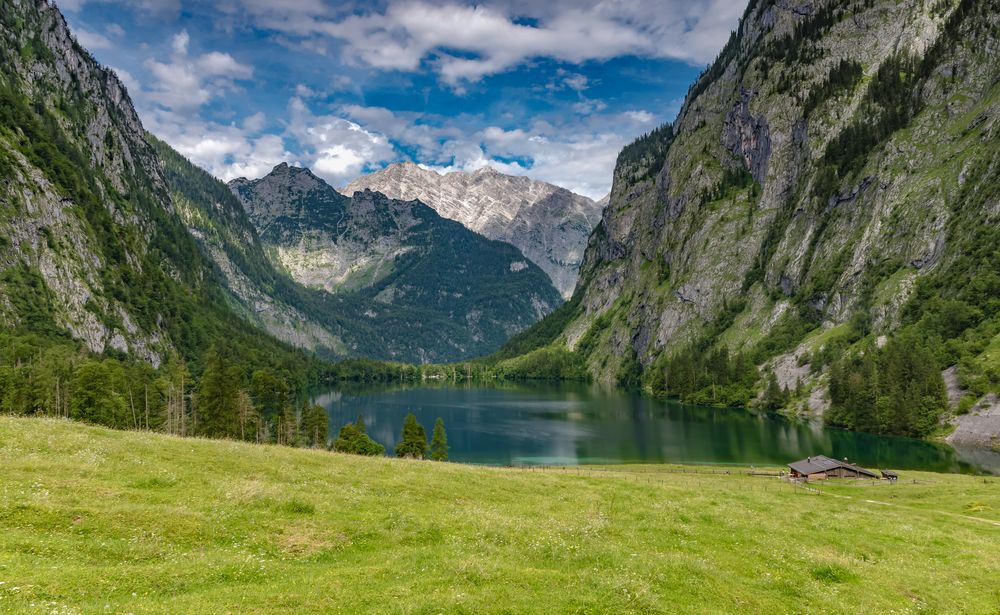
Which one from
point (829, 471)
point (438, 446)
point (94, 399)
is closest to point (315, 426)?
point (438, 446)

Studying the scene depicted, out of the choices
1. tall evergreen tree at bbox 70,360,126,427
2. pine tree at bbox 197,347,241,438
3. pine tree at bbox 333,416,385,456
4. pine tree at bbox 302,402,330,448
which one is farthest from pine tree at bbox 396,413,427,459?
tall evergreen tree at bbox 70,360,126,427

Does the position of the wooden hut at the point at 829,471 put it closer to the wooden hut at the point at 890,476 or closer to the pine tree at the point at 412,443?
the wooden hut at the point at 890,476

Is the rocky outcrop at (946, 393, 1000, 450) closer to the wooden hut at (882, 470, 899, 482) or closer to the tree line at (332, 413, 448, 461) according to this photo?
the wooden hut at (882, 470, 899, 482)

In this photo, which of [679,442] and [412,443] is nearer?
[412,443]

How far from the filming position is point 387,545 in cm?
2484

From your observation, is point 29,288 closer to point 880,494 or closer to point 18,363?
point 18,363

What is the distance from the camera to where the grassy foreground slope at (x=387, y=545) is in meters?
17.9

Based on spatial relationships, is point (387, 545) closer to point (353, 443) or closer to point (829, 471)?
point (353, 443)

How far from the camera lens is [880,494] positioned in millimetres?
69938

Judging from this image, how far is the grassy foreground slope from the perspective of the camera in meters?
17.9

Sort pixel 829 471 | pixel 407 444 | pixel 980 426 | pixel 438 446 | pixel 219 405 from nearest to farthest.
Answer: pixel 829 471 < pixel 219 405 < pixel 407 444 < pixel 438 446 < pixel 980 426

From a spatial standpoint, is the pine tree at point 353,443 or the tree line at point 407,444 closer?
the pine tree at point 353,443

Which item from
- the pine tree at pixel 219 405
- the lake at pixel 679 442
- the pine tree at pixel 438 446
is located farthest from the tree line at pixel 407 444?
the lake at pixel 679 442

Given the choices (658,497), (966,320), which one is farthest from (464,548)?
(966,320)
